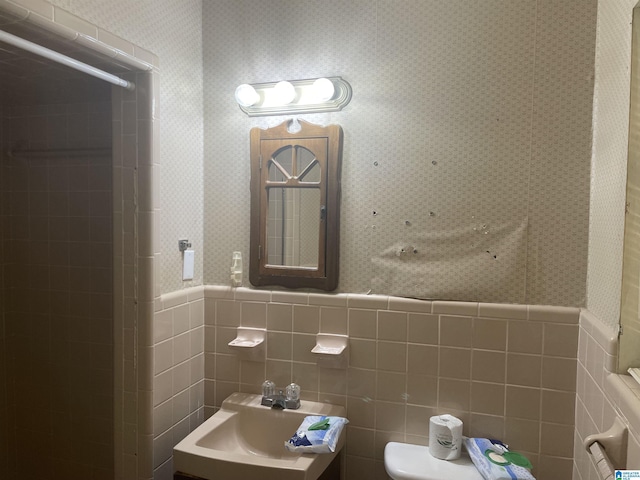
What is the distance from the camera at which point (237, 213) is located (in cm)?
180

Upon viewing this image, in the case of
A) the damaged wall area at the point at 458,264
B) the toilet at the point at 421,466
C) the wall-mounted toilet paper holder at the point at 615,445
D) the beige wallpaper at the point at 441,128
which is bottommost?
the toilet at the point at 421,466

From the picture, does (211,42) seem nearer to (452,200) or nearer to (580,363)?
(452,200)

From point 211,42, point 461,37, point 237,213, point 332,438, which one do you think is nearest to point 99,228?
point 237,213

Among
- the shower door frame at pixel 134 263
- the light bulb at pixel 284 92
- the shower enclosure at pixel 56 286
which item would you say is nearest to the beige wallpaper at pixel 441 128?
the light bulb at pixel 284 92

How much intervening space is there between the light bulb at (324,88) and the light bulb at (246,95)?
0.83 feet

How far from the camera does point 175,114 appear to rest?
5.35ft

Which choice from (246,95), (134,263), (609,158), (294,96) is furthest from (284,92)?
(609,158)

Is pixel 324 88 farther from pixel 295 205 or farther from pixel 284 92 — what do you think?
pixel 295 205

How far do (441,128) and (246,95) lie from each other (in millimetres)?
746

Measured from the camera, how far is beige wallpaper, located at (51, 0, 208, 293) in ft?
4.84

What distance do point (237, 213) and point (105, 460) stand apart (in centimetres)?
128

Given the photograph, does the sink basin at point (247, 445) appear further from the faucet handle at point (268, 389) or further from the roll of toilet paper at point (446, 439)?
the roll of toilet paper at point (446, 439)

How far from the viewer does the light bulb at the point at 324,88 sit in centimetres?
161

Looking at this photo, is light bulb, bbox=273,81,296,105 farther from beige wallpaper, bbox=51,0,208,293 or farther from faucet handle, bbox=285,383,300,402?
faucet handle, bbox=285,383,300,402
